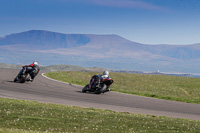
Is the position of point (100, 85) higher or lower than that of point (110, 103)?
higher

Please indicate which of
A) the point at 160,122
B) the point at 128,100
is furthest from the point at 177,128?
the point at 128,100

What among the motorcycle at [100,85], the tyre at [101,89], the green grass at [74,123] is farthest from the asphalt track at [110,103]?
the green grass at [74,123]

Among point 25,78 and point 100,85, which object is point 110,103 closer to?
point 100,85

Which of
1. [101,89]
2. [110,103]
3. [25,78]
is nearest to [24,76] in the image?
[25,78]

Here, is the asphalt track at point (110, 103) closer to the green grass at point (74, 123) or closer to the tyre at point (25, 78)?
the green grass at point (74, 123)

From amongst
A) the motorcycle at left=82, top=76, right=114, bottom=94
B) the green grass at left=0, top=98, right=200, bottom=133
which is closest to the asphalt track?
the motorcycle at left=82, top=76, right=114, bottom=94

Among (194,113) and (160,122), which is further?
(194,113)

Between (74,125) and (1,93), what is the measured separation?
11580 mm

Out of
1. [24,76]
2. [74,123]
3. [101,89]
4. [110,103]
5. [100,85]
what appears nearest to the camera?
[74,123]

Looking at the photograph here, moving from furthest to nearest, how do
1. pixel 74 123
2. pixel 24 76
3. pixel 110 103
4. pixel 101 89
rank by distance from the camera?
pixel 24 76 → pixel 101 89 → pixel 110 103 → pixel 74 123

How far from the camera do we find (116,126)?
12.6 meters

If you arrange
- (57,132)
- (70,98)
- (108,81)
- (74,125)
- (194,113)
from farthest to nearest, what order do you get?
(108,81) < (70,98) < (194,113) < (74,125) < (57,132)

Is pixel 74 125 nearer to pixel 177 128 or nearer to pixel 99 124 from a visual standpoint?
pixel 99 124

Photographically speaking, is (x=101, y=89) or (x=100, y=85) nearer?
(x=101, y=89)
